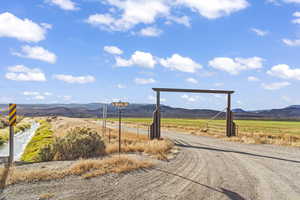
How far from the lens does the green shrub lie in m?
12.7

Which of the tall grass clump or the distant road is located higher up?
the distant road

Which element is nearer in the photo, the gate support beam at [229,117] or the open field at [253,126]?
the gate support beam at [229,117]

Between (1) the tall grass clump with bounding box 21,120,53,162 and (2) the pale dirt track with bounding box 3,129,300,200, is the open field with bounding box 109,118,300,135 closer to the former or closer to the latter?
(1) the tall grass clump with bounding box 21,120,53,162

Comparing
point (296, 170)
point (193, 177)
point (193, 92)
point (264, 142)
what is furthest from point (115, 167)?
point (264, 142)

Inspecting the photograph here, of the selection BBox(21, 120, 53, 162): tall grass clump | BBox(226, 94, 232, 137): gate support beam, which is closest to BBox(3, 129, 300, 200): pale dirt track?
BBox(21, 120, 53, 162): tall grass clump

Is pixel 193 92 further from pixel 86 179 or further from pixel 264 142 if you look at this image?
pixel 86 179

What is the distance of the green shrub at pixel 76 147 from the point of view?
12695 millimetres

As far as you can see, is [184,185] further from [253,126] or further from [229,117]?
[253,126]

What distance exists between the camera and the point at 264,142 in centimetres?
1994

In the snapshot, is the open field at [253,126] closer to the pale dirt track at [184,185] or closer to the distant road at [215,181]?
the distant road at [215,181]

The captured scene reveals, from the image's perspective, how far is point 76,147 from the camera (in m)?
12.8

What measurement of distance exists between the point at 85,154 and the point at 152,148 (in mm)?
3497

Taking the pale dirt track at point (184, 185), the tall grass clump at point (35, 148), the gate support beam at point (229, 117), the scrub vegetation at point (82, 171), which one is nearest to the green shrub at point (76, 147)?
the tall grass clump at point (35, 148)

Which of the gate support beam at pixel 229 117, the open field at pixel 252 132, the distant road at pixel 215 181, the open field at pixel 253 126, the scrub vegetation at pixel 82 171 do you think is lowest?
the open field at pixel 253 126
